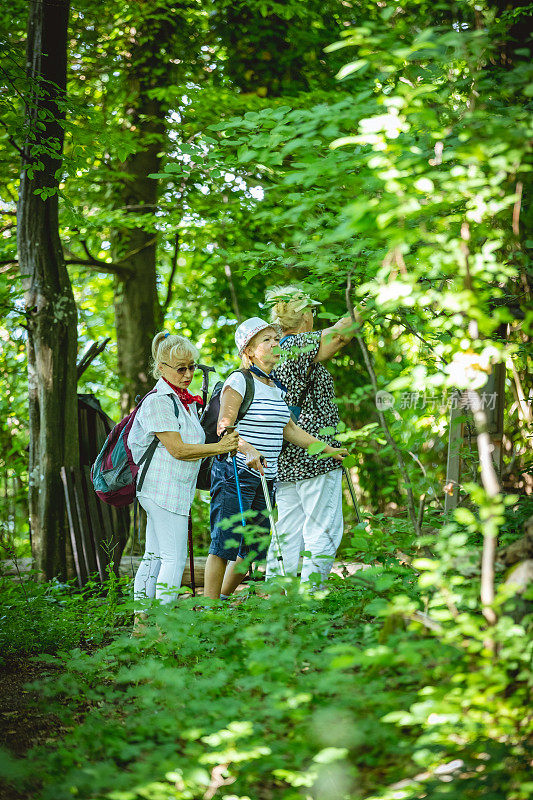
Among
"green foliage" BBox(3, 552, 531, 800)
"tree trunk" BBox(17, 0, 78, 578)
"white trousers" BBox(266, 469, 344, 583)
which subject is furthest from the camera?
"tree trunk" BBox(17, 0, 78, 578)

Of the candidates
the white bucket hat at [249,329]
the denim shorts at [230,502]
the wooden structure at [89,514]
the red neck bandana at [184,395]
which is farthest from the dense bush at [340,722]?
the wooden structure at [89,514]

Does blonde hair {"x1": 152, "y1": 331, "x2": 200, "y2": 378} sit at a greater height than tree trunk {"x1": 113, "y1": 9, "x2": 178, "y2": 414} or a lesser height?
lesser

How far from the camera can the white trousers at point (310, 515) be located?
15.7 ft

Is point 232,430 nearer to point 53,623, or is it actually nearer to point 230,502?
point 230,502

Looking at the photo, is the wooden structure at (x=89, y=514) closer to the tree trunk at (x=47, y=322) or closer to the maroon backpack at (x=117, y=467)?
the tree trunk at (x=47, y=322)

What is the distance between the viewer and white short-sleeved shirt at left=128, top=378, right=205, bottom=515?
464 centimetres

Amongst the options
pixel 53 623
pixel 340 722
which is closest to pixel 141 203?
pixel 53 623

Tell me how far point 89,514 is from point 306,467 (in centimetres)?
294

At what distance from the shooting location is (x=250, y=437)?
4973 mm

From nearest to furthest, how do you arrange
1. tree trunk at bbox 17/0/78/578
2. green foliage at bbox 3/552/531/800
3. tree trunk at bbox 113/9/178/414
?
1. green foliage at bbox 3/552/531/800
2. tree trunk at bbox 17/0/78/578
3. tree trunk at bbox 113/9/178/414

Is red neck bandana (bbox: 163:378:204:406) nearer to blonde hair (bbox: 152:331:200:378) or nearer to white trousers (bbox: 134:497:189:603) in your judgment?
blonde hair (bbox: 152:331:200:378)

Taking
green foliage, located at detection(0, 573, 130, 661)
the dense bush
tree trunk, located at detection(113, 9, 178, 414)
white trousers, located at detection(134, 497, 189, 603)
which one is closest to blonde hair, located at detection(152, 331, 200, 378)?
white trousers, located at detection(134, 497, 189, 603)

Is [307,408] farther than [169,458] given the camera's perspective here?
Yes

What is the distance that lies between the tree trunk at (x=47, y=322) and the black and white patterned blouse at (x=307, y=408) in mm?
2694
